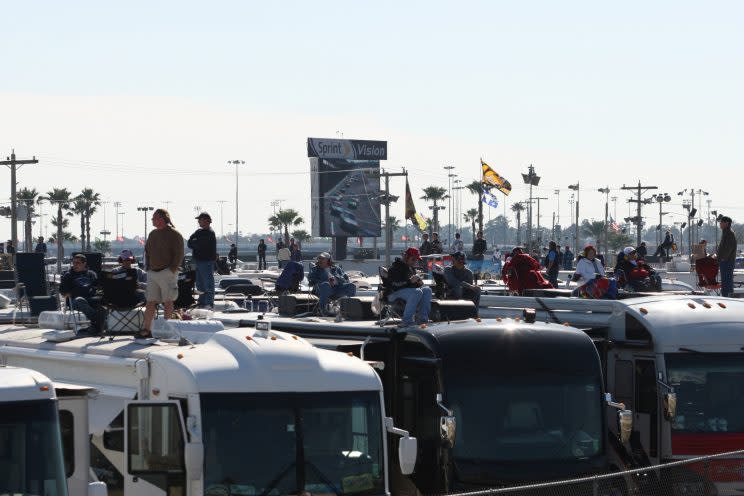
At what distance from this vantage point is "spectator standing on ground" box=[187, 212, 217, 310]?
66.4ft

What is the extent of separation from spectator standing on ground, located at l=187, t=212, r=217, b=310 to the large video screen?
305 ft

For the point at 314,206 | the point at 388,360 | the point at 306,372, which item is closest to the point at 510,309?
the point at 388,360

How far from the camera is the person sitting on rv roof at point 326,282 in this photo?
60.0 feet

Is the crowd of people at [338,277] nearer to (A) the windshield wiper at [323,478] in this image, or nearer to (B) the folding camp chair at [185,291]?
(B) the folding camp chair at [185,291]

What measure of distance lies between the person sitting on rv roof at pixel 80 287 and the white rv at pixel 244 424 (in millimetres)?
3976

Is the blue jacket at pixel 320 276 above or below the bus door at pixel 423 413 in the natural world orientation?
above

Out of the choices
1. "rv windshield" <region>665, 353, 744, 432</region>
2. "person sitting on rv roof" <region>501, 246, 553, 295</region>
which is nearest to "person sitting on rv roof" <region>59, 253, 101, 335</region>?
"rv windshield" <region>665, 353, 744, 432</region>

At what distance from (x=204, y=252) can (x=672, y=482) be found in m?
9.26

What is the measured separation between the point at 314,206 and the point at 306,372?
104 metres

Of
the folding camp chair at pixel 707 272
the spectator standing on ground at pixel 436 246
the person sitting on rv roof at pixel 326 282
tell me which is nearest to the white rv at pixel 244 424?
the person sitting on rv roof at pixel 326 282

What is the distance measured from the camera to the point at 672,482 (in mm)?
13125

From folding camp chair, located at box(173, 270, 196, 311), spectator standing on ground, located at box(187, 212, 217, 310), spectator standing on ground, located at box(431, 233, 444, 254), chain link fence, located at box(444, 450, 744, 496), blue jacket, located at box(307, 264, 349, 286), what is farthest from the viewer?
spectator standing on ground, located at box(431, 233, 444, 254)

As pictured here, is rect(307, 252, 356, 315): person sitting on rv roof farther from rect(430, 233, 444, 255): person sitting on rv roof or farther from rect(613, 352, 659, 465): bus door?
rect(430, 233, 444, 255): person sitting on rv roof

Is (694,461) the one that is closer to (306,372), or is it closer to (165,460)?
(306,372)
